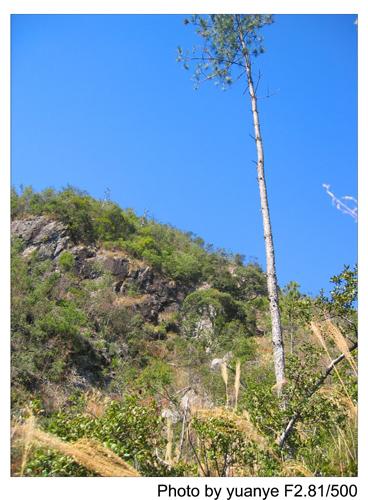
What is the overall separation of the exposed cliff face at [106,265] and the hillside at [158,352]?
8cm

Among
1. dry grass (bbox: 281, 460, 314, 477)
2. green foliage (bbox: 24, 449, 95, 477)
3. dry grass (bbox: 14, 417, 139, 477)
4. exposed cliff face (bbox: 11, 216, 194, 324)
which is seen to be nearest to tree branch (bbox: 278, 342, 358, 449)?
dry grass (bbox: 281, 460, 314, 477)

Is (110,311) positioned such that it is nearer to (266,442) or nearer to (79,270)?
(79,270)

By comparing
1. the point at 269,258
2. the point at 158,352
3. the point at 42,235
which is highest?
the point at 42,235

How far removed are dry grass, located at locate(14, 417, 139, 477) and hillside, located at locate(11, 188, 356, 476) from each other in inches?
1.0

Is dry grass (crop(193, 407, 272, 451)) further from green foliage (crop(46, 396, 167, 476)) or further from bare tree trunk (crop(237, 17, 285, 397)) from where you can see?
bare tree trunk (crop(237, 17, 285, 397))

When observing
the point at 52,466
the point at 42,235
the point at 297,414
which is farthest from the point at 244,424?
the point at 42,235

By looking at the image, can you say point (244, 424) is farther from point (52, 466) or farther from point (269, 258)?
point (269, 258)

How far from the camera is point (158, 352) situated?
25703 millimetres

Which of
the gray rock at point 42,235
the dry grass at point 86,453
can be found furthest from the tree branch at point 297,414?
the gray rock at point 42,235

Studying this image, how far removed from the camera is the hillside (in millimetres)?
3791

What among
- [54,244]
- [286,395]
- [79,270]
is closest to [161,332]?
[79,270]

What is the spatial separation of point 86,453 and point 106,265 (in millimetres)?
26612

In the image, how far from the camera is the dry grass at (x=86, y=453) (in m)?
3.02
